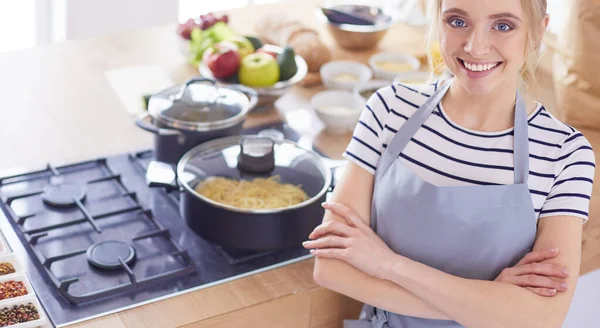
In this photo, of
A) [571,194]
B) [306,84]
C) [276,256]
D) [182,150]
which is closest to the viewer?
[571,194]

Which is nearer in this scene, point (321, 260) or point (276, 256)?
point (321, 260)

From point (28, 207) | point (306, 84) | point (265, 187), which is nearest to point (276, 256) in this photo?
point (265, 187)

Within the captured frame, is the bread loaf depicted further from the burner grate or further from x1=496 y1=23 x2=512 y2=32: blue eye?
x1=496 y1=23 x2=512 y2=32: blue eye

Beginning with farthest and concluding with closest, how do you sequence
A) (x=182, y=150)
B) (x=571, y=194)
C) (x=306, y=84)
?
(x=306, y=84) < (x=182, y=150) < (x=571, y=194)

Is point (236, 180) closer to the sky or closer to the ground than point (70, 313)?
closer to the sky

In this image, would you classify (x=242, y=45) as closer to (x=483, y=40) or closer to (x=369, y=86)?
(x=369, y=86)

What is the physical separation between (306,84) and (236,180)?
738 millimetres

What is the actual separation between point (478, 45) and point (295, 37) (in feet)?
3.73

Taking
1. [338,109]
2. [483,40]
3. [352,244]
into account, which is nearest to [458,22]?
[483,40]

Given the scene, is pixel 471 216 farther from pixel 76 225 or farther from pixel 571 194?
pixel 76 225

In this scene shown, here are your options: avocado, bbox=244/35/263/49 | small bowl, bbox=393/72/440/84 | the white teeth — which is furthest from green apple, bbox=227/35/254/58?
the white teeth

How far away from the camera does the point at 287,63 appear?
2.40 metres

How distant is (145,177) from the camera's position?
6.97 ft

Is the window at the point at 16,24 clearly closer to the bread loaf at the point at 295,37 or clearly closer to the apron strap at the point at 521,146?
the bread loaf at the point at 295,37
